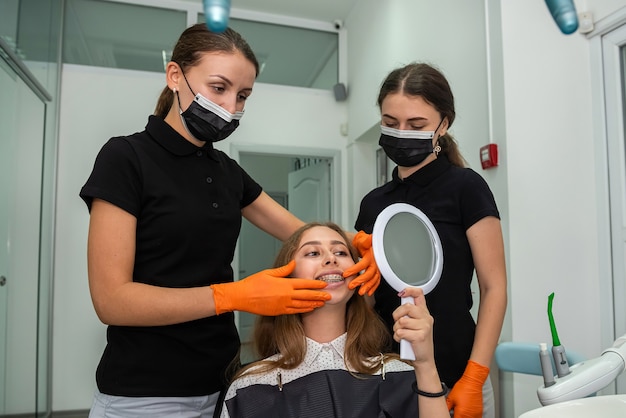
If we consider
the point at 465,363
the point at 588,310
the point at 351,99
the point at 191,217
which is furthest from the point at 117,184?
the point at 351,99

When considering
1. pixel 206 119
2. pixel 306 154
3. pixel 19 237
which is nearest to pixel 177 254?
pixel 206 119

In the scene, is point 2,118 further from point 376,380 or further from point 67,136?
point 376,380

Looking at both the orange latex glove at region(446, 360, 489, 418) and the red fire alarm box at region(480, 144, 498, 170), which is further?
the red fire alarm box at region(480, 144, 498, 170)

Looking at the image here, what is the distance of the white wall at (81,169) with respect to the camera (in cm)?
348

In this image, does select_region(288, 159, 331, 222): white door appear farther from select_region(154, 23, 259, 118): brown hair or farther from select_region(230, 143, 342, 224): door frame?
select_region(154, 23, 259, 118): brown hair

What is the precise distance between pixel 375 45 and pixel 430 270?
297cm

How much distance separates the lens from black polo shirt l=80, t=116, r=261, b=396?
3.38ft

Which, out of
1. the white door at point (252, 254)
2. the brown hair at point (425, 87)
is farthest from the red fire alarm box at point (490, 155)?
the white door at point (252, 254)

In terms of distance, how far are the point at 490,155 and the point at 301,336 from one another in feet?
4.16

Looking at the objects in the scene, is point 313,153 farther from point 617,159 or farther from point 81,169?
point 617,159

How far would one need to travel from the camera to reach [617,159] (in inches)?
76.8

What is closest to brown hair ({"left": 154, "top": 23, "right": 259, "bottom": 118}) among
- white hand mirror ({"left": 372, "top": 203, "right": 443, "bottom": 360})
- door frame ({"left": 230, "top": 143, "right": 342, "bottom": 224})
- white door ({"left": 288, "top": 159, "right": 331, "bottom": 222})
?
white hand mirror ({"left": 372, "top": 203, "right": 443, "bottom": 360})

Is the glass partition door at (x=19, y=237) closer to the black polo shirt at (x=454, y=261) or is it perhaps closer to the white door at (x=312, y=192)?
the white door at (x=312, y=192)

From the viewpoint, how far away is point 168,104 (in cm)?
128
